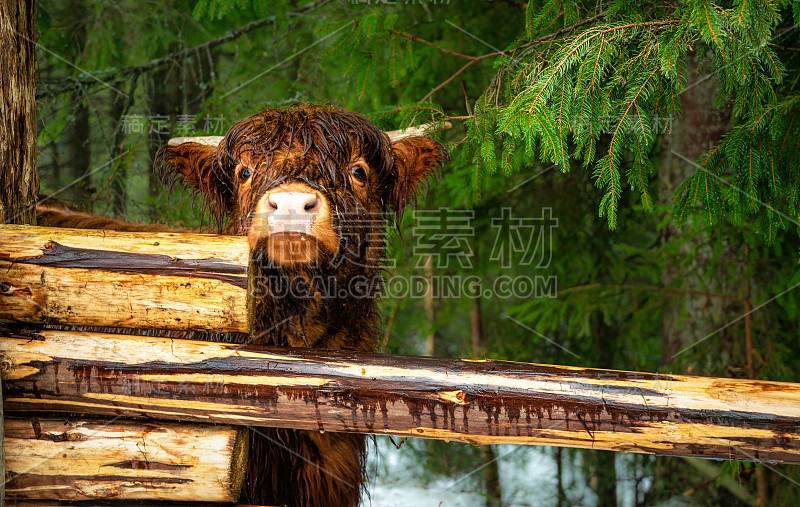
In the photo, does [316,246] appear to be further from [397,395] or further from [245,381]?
[397,395]

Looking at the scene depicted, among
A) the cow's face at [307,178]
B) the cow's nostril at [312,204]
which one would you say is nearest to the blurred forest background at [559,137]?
the cow's face at [307,178]

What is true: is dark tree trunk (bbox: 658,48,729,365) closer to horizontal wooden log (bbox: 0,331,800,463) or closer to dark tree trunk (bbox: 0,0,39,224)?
horizontal wooden log (bbox: 0,331,800,463)

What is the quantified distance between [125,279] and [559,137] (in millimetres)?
2087

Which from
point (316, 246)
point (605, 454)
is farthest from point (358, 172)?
point (605, 454)

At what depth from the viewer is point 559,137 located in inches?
109

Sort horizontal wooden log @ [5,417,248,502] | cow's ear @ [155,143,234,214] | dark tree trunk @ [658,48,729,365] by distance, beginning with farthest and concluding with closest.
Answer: dark tree trunk @ [658,48,729,365]
cow's ear @ [155,143,234,214]
horizontal wooden log @ [5,417,248,502]

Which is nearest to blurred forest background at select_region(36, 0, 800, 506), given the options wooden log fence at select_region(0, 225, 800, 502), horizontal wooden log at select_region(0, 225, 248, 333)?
wooden log fence at select_region(0, 225, 800, 502)

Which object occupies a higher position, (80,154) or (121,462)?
(80,154)

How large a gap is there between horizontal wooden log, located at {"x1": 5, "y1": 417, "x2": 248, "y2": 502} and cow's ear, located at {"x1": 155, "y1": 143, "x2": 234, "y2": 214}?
1.61 meters

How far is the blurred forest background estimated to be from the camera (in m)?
2.87

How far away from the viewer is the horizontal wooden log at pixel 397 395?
7.52 ft

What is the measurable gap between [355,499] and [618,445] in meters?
1.80

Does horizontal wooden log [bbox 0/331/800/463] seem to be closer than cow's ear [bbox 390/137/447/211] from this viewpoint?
Yes

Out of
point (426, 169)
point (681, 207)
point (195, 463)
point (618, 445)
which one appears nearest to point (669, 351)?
point (681, 207)
